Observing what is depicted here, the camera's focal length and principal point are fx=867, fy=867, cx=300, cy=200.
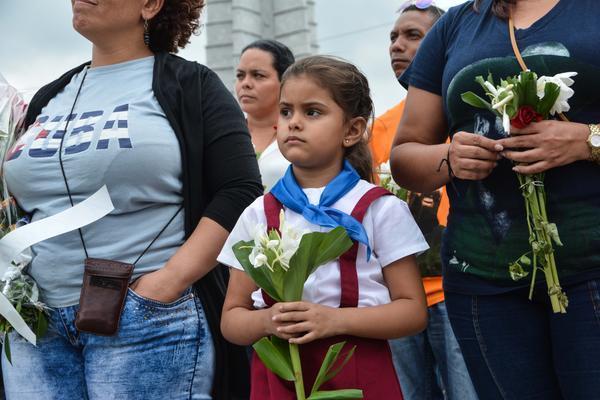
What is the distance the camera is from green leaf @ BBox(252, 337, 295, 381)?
7.62 feet

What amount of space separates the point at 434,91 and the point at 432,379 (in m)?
1.73

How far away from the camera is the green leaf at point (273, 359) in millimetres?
2322

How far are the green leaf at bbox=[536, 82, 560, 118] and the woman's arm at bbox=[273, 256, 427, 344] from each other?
0.62 metres

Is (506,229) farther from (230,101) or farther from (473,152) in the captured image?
(230,101)

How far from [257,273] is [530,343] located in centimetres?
76

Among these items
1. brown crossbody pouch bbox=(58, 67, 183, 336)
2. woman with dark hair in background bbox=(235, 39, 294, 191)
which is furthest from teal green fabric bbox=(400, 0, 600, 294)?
woman with dark hair in background bbox=(235, 39, 294, 191)

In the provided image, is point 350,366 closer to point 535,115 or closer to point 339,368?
point 339,368

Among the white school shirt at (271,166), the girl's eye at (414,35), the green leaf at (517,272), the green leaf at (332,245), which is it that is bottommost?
the green leaf at (517,272)

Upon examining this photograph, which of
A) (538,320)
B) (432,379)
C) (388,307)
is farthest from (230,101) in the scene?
(432,379)

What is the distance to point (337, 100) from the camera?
2766 mm

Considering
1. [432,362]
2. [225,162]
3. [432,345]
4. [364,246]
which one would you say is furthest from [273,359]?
[432,362]

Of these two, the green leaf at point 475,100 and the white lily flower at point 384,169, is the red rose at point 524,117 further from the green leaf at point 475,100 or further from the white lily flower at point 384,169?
the white lily flower at point 384,169

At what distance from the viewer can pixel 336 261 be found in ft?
8.20

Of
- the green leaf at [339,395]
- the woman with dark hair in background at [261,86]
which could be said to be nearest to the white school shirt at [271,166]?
the woman with dark hair in background at [261,86]
